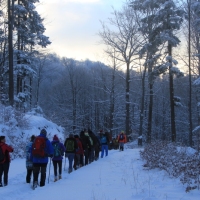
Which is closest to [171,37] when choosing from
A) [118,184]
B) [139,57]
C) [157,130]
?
[139,57]

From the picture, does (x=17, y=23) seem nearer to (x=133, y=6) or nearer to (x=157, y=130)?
(x=133, y=6)

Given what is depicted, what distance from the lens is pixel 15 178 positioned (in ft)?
37.9

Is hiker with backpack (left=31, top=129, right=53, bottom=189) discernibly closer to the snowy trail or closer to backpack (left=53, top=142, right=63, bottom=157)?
the snowy trail

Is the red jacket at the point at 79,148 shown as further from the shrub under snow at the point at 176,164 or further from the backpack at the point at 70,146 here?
the shrub under snow at the point at 176,164

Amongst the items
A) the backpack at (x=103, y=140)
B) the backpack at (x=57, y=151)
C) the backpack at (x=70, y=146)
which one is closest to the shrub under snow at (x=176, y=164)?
the backpack at (x=70, y=146)

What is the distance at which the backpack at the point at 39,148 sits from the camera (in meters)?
9.78

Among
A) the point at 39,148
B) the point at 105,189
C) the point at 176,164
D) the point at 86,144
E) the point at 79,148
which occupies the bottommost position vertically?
the point at 105,189

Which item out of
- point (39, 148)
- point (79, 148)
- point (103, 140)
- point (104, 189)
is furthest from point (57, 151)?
point (103, 140)

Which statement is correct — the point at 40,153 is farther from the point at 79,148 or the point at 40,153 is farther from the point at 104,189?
the point at 79,148

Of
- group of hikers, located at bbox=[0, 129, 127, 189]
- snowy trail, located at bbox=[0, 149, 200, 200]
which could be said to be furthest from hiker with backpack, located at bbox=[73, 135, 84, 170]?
snowy trail, located at bbox=[0, 149, 200, 200]

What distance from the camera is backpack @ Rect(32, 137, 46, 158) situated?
978 centimetres

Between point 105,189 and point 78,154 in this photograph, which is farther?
point 78,154

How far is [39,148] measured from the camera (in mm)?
9781

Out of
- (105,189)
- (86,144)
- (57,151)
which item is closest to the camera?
(105,189)
